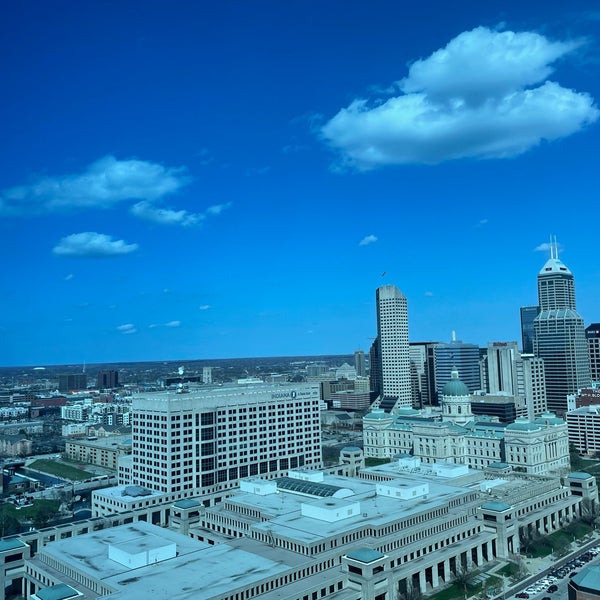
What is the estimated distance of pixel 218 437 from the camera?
115250 mm

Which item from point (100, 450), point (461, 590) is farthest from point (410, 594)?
point (100, 450)

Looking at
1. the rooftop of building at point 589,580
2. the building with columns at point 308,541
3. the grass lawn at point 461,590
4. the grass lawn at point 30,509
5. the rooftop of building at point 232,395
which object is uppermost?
the rooftop of building at point 232,395

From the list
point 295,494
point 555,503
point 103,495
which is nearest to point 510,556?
point 555,503

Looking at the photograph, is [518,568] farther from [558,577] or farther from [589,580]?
[589,580]

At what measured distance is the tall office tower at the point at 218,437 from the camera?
357 feet

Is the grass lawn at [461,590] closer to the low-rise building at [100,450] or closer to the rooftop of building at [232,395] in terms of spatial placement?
the rooftop of building at [232,395]

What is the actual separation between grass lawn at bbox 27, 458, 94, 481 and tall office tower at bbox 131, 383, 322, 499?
1998 inches

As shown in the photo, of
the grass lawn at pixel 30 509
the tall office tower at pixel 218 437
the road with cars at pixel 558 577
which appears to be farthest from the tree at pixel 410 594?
the grass lawn at pixel 30 509

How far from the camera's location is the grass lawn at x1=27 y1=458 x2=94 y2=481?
6245 inches

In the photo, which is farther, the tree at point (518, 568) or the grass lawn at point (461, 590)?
the tree at point (518, 568)

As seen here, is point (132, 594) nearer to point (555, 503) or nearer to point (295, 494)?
point (295, 494)

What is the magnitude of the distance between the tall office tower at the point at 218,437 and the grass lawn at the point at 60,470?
167 feet

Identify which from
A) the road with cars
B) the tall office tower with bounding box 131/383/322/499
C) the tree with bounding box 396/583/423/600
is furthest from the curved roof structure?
the road with cars

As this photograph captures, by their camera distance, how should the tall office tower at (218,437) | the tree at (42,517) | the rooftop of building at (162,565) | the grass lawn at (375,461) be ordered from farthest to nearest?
the grass lawn at (375,461) < the tall office tower at (218,437) < the tree at (42,517) < the rooftop of building at (162,565)
